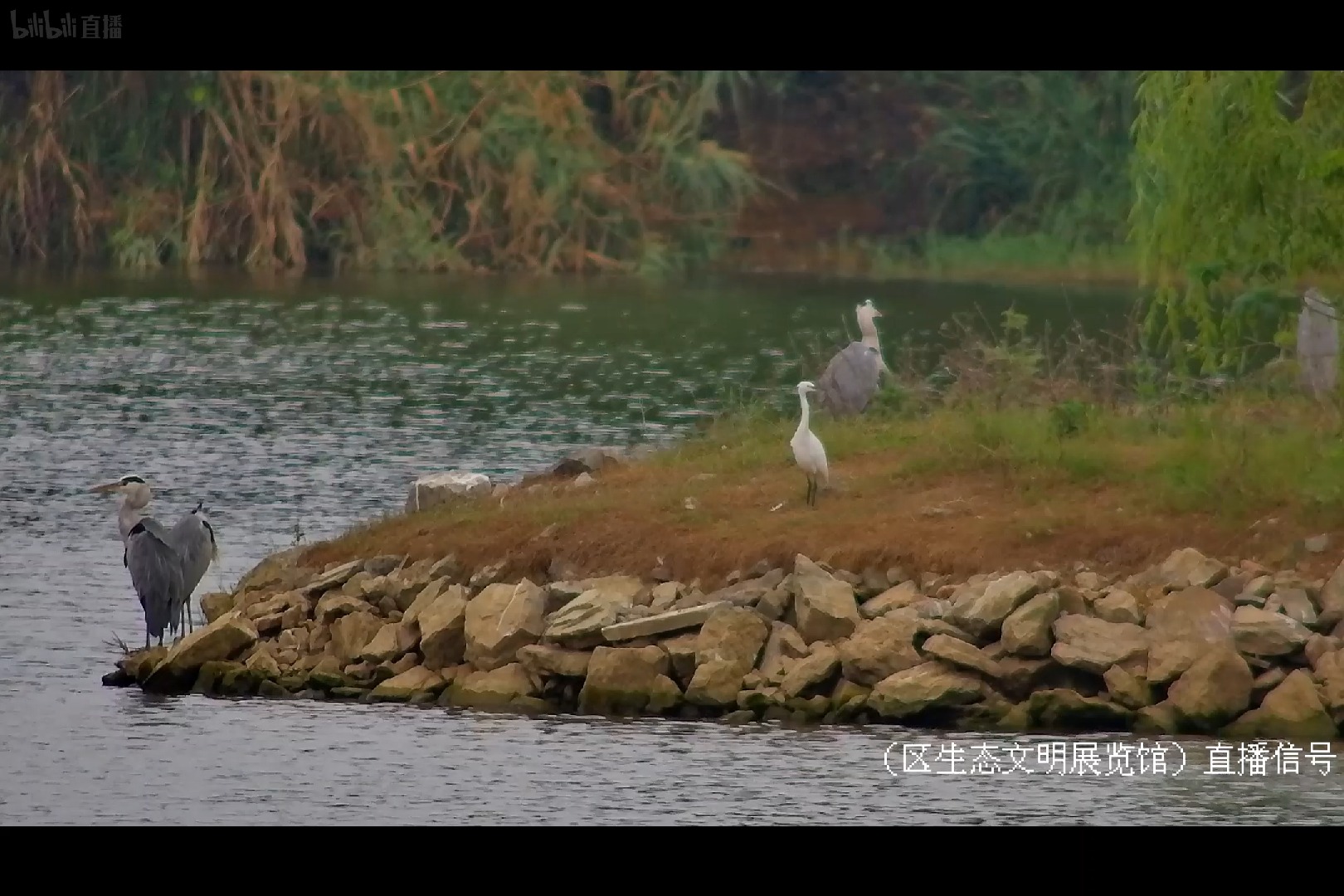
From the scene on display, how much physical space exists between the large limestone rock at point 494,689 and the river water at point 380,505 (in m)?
0.21

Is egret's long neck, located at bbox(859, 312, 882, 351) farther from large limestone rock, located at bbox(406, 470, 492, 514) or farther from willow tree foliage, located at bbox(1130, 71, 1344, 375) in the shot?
large limestone rock, located at bbox(406, 470, 492, 514)

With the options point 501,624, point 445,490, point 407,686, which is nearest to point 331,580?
point 407,686

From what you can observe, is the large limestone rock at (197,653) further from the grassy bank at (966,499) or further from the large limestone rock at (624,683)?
the large limestone rock at (624,683)

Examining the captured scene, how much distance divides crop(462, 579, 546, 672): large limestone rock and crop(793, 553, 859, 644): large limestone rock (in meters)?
1.43

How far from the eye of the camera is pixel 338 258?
45750 millimetres

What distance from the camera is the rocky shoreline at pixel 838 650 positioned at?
13.4 m

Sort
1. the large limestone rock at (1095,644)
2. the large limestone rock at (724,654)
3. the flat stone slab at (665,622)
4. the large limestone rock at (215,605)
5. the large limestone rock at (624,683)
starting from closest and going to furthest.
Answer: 1. the large limestone rock at (1095,644)
2. the large limestone rock at (724,654)
3. the large limestone rock at (624,683)
4. the flat stone slab at (665,622)
5. the large limestone rock at (215,605)

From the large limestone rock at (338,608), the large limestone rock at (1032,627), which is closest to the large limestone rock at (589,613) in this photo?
the large limestone rock at (338,608)

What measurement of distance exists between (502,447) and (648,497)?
8.37 metres

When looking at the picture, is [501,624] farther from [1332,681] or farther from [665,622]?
[1332,681]

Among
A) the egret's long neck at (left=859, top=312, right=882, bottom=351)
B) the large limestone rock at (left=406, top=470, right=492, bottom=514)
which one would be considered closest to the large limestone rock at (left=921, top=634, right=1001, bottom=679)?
the large limestone rock at (left=406, top=470, right=492, bottom=514)

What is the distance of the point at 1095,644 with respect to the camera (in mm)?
13461

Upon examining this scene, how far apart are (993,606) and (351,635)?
11.9ft

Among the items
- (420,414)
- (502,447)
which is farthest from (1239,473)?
(420,414)
